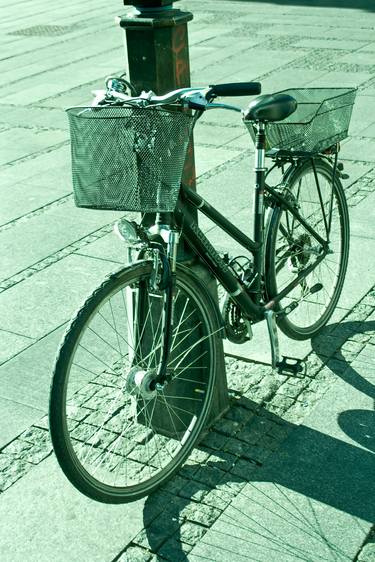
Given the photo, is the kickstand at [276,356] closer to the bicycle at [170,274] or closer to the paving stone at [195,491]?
the bicycle at [170,274]

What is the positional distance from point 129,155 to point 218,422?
1.45 metres

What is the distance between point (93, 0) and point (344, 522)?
53.7 feet

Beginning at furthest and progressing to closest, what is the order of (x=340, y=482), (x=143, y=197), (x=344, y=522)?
(x=340, y=482)
(x=344, y=522)
(x=143, y=197)

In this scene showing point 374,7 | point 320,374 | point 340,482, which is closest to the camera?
point 340,482

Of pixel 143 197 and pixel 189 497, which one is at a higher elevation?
pixel 143 197

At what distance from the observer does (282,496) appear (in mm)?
3385

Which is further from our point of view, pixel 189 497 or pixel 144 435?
pixel 144 435

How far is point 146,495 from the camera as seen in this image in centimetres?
337

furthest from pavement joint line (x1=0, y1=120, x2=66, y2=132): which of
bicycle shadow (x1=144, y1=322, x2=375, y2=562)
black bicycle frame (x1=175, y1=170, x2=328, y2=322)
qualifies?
bicycle shadow (x1=144, y1=322, x2=375, y2=562)

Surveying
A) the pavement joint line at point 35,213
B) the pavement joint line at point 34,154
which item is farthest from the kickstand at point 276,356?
the pavement joint line at point 34,154

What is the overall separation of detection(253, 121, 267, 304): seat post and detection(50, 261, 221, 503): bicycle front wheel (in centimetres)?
39

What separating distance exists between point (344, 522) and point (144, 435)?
3.18 feet

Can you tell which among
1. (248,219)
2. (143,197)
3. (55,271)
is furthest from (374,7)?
(143,197)

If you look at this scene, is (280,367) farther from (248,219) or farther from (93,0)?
(93,0)
